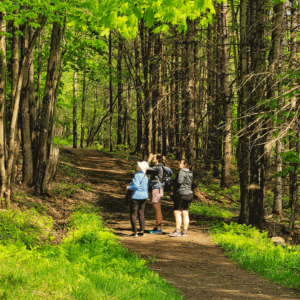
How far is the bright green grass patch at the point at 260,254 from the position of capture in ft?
18.5

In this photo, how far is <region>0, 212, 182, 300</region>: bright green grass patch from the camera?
12.7ft

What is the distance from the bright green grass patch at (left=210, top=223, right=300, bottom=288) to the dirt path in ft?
0.73

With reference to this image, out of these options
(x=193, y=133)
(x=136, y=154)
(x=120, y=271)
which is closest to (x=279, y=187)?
(x=193, y=133)

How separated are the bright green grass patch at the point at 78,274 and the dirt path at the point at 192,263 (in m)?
0.47

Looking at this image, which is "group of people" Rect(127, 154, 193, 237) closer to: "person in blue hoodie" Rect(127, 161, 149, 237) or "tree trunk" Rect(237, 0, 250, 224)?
"person in blue hoodie" Rect(127, 161, 149, 237)

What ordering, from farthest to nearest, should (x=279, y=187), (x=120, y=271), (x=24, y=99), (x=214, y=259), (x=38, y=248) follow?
(x=279, y=187) → (x=24, y=99) → (x=214, y=259) → (x=38, y=248) → (x=120, y=271)

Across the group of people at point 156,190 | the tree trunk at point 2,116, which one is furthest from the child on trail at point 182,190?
the tree trunk at point 2,116

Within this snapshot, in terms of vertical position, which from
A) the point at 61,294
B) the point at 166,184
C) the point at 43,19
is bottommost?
the point at 61,294

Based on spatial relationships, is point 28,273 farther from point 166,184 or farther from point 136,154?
point 136,154

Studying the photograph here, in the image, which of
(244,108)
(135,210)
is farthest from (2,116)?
(244,108)

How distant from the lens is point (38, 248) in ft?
19.8

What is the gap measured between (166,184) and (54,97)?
16.0 feet

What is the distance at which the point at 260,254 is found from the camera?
21.7ft

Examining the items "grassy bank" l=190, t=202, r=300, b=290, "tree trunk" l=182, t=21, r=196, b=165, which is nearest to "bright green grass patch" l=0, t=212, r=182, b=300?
"grassy bank" l=190, t=202, r=300, b=290
